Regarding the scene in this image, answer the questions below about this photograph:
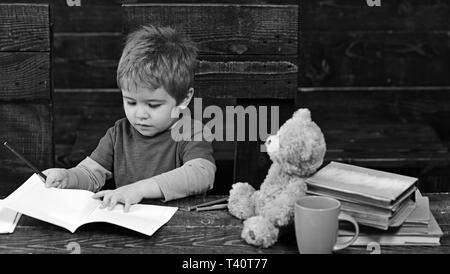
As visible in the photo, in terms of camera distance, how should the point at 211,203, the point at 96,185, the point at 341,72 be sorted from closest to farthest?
the point at 211,203 < the point at 96,185 < the point at 341,72

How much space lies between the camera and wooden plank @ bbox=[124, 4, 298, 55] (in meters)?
1.98

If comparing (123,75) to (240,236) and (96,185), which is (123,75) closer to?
(96,185)

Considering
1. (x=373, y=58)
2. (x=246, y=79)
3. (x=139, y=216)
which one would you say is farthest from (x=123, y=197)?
(x=373, y=58)

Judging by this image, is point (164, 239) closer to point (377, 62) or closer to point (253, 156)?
point (253, 156)

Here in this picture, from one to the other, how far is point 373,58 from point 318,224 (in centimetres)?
234

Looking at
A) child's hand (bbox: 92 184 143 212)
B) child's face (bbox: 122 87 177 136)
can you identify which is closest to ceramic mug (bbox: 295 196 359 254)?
child's hand (bbox: 92 184 143 212)

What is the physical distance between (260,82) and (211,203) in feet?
1.76

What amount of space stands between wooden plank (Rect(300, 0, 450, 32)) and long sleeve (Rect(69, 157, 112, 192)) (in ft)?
5.74

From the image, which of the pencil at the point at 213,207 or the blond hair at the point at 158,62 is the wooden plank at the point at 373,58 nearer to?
the blond hair at the point at 158,62

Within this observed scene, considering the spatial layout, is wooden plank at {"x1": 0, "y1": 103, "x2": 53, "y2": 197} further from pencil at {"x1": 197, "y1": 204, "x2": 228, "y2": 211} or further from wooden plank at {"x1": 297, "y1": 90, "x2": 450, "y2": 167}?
wooden plank at {"x1": 297, "y1": 90, "x2": 450, "y2": 167}

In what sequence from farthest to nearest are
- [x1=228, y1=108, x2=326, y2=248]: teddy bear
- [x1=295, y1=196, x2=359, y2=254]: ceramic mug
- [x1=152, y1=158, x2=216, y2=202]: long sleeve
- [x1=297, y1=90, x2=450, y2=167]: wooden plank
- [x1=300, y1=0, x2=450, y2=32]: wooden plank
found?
[x1=300, y1=0, x2=450, y2=32]: wooden plank → [x1=297, y1=90, x2=450, y2=167]: wooden plank → [x1=152, y1=158, x2=216, y2=202]: long sleeve → [x1=228, y1=108, x2=326, y2=248]: teddy bear → [x1=295, y1=196, x2=359, y2=254]: ceramic mug
